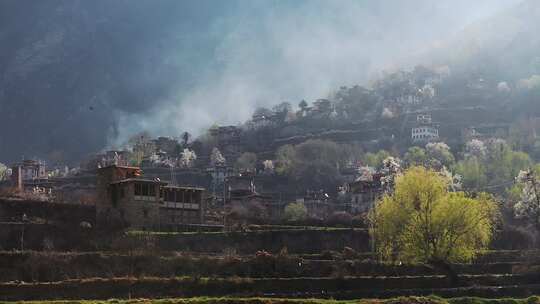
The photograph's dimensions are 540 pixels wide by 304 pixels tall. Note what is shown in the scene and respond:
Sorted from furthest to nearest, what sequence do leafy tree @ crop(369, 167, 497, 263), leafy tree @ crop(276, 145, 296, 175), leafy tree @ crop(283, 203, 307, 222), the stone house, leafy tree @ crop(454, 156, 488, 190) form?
leafy tree @ crop(276, 145, 296, 175) < leafy tree @ crop(454, 156, 488, 190) < leafy tree @ crop(283, 203, 307, 222) < the stone house < leafy tree @ crop(369, 167, 497, 263)

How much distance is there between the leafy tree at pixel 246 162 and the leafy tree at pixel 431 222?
8377 centimetres

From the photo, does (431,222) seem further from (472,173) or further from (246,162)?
(246,162)

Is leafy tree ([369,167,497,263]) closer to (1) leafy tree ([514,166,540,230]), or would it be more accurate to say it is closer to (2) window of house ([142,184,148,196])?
(1) leafy tree ([514,166,540,230])

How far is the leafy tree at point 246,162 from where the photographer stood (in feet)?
490

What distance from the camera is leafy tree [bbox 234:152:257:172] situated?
149 m

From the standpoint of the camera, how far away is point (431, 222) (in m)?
60.4

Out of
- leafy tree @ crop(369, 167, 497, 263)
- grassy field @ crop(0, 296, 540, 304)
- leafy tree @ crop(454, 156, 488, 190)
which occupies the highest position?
leafy tree @ crop(454, 156, 488, 190)

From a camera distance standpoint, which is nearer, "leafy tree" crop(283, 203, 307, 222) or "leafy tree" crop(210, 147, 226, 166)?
"leafy tree" crop(283, 203, 307, 222)

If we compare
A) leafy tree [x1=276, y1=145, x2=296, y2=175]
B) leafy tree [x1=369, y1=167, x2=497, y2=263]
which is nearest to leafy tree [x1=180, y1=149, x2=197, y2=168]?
leafy tree [x1=276, y1=145, x2=296, y2=175]

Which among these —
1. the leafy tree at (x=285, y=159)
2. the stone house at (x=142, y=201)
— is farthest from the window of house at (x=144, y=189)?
the leafy tree at (x=285, y=159)

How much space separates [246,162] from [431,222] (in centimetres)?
9314

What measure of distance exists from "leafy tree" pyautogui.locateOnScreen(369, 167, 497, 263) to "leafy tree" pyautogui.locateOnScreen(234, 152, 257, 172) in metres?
83.8

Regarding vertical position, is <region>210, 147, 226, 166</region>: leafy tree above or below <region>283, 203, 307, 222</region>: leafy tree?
above

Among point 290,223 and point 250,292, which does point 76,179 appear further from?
point 250,292
